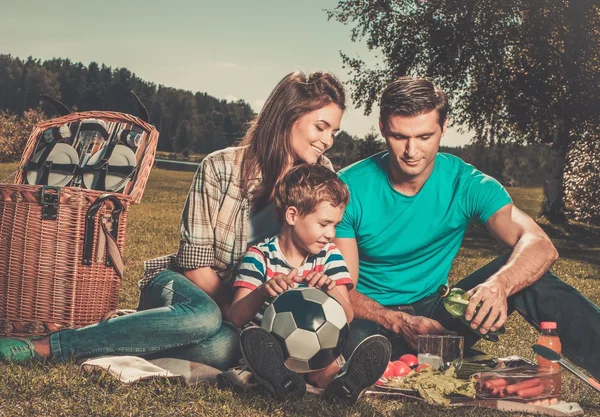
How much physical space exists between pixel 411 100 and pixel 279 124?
2.67 ft

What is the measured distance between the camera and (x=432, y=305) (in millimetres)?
4922

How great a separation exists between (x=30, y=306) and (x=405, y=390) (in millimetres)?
2584

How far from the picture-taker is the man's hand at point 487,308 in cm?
405

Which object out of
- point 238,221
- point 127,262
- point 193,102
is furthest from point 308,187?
point 193,102

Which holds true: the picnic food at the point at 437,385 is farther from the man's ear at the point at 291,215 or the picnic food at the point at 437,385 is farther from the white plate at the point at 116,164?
the white plate at the point at 116,164

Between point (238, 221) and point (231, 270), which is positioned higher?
point (238, 221)

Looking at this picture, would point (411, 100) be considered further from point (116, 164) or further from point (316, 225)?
point (116, 164)

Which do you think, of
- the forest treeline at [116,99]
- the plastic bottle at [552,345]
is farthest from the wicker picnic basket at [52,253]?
the forest treeline at [116,99]

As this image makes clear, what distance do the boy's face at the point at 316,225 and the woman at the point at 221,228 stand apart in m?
0.41

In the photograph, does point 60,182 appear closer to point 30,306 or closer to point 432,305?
point 30,306

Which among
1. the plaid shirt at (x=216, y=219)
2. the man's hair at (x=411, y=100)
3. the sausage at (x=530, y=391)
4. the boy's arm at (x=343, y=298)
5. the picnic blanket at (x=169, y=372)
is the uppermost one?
the man's hair at (x=411, y=100)

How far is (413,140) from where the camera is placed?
4672 millimetres

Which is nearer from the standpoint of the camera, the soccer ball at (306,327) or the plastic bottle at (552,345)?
the soccer ball at (306,327)

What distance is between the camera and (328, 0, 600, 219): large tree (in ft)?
73.6
